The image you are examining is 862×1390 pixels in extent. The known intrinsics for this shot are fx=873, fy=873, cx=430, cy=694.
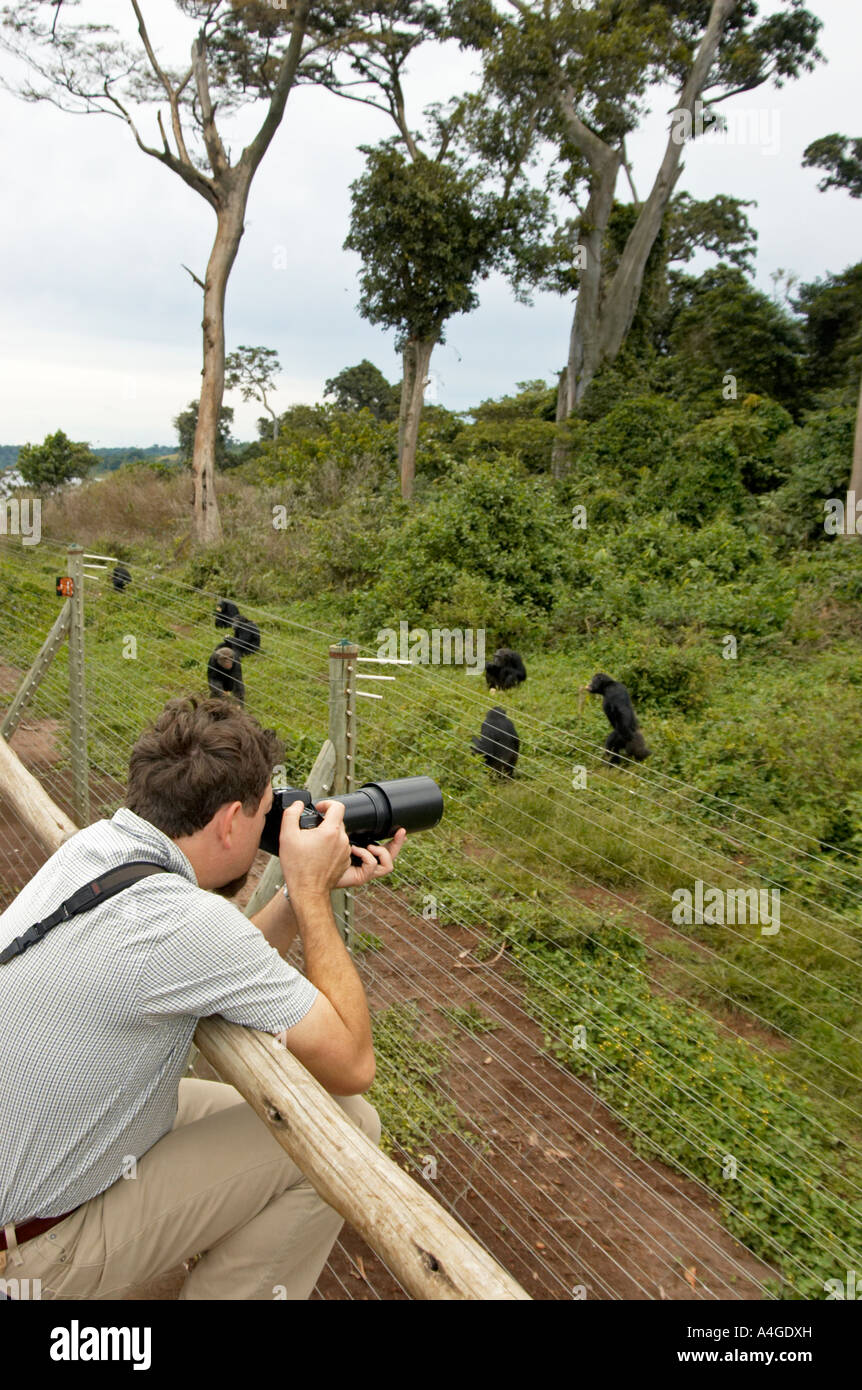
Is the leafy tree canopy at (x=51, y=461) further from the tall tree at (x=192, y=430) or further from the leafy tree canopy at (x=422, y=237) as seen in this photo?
the leafy tree canopy at (x=422, y=237)

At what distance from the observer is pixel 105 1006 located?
52.3 inches

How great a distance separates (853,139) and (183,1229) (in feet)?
80.9

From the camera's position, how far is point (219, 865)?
1549 mm

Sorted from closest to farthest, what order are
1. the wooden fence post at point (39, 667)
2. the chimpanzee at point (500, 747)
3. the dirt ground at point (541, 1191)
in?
the dirt ground at point (541, 1191)
the wooden fence post at point (39, 667)
the chimpanzee at point (500, 747)

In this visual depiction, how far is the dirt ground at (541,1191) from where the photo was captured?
2.39 metres

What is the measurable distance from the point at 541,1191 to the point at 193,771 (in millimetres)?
2001

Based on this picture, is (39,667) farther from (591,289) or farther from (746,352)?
(591,289)

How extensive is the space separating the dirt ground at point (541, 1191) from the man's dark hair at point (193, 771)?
0.99 m

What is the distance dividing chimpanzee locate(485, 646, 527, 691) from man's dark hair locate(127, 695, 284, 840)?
20.5ft

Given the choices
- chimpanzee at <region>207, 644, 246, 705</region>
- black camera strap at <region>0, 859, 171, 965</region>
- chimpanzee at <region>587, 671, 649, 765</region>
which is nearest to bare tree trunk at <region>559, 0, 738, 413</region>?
chimpanzee at <region>587, 671, 649, 765</region>

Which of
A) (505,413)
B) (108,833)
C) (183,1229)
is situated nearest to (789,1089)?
(183,1229)

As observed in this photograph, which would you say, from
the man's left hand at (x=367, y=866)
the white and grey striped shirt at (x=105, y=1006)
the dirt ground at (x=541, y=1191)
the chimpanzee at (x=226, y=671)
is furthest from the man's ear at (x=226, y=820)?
the chimpanzee at (x=226, y=671)

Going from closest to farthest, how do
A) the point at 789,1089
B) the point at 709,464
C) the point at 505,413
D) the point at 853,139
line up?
the point at 789,1089
the point at 709,464
the point at 853,139
the point at 505,413
